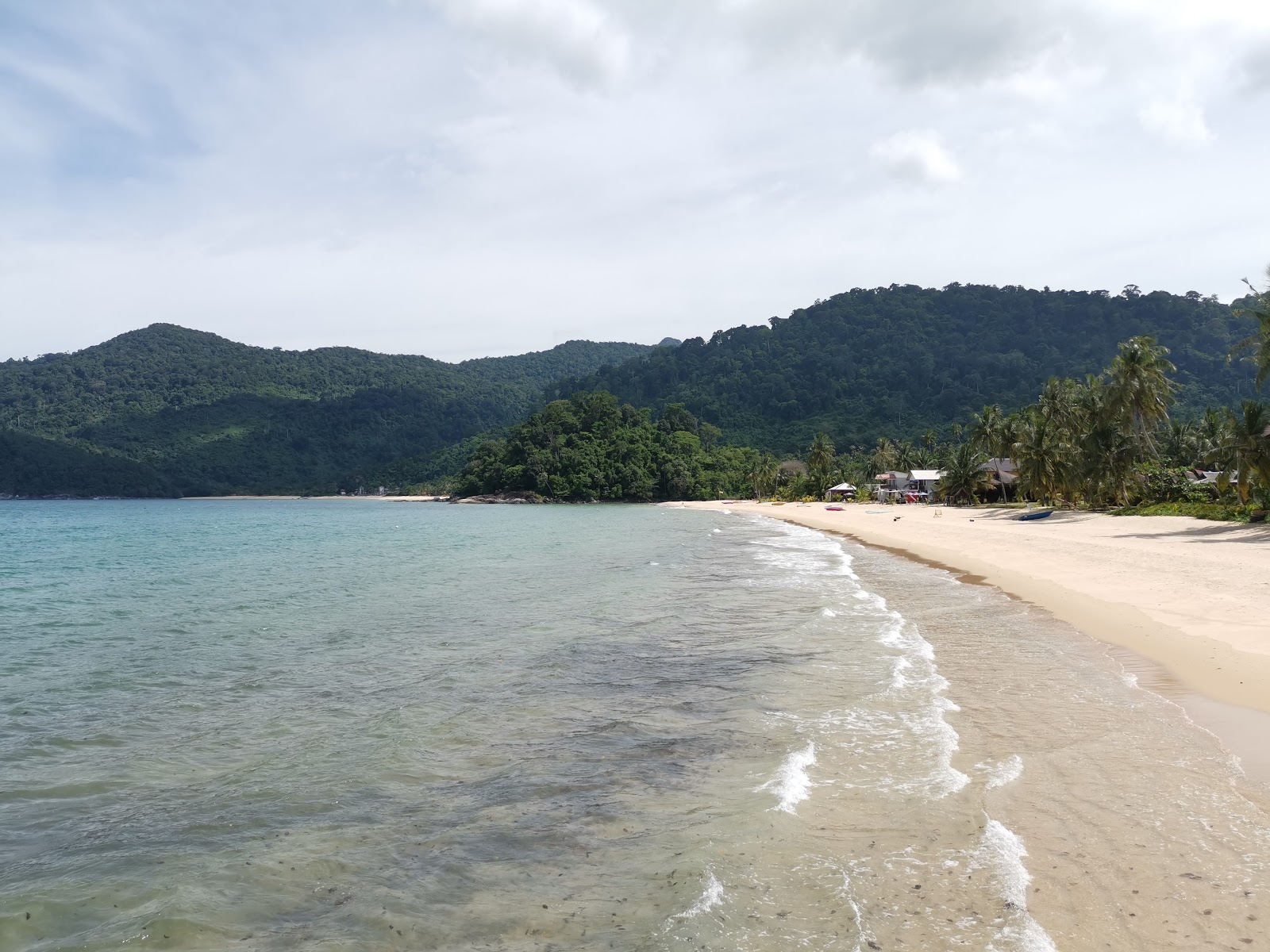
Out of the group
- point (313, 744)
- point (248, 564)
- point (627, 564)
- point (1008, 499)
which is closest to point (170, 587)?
point (248, 564)

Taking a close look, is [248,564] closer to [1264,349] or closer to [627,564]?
[627,564]

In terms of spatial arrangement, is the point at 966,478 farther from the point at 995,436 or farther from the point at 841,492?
the point at 841,492

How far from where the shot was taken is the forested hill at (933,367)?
151625 mm

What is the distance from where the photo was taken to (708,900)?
4746 millimetres

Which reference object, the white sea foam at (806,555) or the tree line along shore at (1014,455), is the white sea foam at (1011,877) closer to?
the white sea foam at (806,555)

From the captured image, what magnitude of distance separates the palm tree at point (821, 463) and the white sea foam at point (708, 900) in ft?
303

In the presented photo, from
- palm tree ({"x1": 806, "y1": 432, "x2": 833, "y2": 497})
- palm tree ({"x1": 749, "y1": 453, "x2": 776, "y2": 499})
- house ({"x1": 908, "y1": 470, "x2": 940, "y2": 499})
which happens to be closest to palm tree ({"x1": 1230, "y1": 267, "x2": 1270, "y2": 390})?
house ({"x1": 908, "y1": 470, "x2": 940, "y2": 499})

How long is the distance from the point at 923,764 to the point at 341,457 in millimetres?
188363

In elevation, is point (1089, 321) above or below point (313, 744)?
above

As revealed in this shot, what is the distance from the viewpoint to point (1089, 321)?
176 meters

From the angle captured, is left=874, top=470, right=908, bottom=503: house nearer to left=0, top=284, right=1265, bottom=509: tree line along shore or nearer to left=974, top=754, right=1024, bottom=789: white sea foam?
left=0, top=284, right=1265, bottom=509: tree line along shore

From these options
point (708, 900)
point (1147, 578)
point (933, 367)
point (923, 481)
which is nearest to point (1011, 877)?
point (708, 900)

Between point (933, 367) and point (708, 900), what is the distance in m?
179

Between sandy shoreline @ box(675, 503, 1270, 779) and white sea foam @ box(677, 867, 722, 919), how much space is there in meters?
4.67
